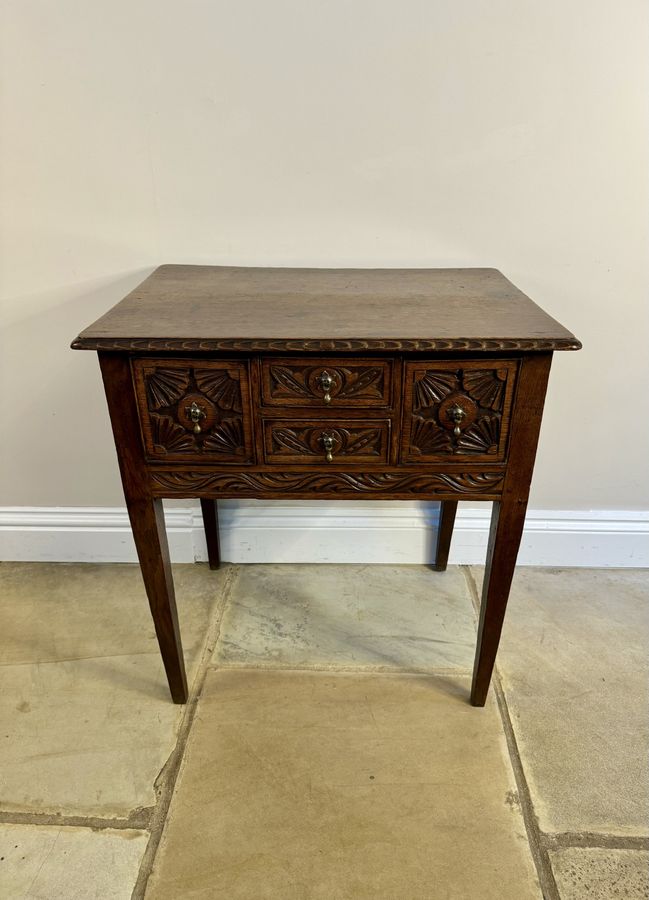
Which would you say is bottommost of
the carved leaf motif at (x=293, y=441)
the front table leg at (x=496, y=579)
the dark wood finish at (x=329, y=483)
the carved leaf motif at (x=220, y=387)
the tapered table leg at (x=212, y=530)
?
the tapered table leg at (x=212, y=530)

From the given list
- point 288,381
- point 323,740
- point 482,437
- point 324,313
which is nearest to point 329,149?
point 324,313

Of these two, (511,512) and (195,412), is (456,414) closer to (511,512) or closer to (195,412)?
(511,512)

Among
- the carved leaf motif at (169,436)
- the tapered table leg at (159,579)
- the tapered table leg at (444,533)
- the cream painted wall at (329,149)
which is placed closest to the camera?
the carved leaf motif at (169,436)

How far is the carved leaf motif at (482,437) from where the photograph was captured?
1.09m

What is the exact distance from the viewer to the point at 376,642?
63.5 inches

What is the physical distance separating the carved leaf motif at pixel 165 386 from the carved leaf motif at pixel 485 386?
49cm

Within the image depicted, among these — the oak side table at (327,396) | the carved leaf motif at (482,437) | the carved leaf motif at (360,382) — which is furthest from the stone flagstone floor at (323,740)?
the carved leaf motif at (360,382)

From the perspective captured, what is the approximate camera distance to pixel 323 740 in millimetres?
1352

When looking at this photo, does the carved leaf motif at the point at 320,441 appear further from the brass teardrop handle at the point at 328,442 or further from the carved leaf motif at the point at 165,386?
the carved leaf motif at the point at 165,386

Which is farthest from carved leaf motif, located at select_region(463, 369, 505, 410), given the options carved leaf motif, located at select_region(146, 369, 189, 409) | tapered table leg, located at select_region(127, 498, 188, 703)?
tapered table leg, located at select_region(127, 498, 188, 703)

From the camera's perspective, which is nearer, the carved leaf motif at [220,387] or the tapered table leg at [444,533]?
the carved leaf motif at [220,387]

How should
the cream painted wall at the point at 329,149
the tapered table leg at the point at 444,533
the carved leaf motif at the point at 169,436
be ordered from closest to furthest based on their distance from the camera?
the carved leaf motif at the point at 169,436 < the cream painted wall at the point at 329,149 < the tapered table leg at the point at 444,533

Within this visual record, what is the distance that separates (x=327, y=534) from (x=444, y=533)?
35 cm

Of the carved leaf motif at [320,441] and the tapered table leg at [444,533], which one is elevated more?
the carved leaf motif at [320,441]
